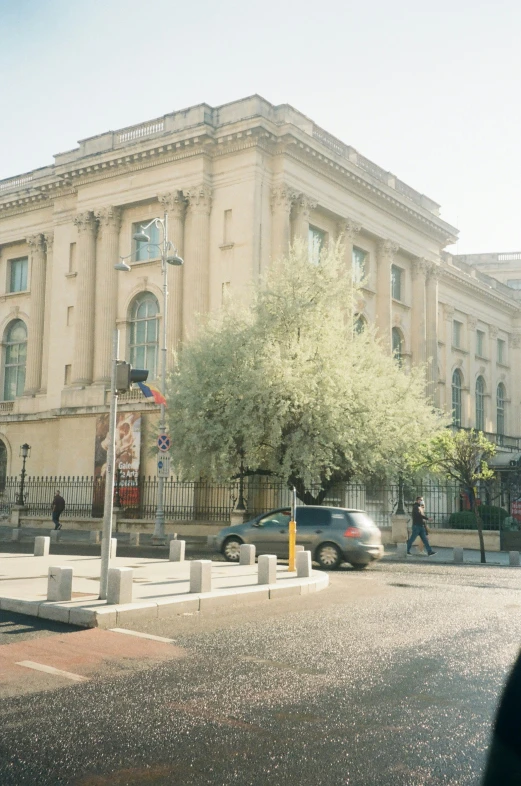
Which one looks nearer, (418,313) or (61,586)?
(61,586)

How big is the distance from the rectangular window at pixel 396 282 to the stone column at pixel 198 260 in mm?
13476

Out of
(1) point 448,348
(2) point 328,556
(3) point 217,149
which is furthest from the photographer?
(1) point 448,348

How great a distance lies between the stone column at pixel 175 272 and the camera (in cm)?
3672

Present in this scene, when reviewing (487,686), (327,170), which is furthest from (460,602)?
(327,170)

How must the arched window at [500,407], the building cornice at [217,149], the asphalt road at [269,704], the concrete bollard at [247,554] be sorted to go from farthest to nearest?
the arched window at [500,407] → the building cornice at [217,149] → the concrete bollard at [247,554] → the asphalt road at [269,704]

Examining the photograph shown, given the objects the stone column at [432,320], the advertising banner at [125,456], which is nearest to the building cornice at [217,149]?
the stone column at [432,320]

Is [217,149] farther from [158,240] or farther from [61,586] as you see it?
[61,586]

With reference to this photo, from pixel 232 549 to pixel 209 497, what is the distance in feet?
41.3

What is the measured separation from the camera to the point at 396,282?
152ft

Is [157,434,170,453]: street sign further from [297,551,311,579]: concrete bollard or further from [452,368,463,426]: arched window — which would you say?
[452,368,463,426]: arched window

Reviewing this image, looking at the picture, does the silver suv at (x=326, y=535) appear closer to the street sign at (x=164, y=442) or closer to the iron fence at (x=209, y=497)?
the street sign at (x=164, y=442)

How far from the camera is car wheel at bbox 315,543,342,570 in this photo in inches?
757

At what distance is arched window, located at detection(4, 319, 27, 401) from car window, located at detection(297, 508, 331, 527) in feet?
95.7

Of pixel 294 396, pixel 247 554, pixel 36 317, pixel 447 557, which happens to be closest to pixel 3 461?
pixel 36 317
